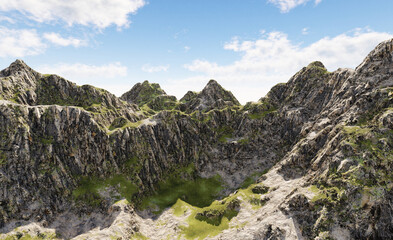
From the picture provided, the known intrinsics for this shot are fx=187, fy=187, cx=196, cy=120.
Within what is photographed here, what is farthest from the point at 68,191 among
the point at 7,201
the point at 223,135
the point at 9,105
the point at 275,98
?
the point at 275,98

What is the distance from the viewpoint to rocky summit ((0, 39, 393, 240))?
47.0 m

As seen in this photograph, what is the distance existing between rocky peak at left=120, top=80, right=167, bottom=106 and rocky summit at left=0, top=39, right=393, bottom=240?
57696mm

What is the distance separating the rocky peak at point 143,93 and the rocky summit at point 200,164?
57696 mm

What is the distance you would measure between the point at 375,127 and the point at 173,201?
237 ft

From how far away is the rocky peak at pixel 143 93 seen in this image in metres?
173

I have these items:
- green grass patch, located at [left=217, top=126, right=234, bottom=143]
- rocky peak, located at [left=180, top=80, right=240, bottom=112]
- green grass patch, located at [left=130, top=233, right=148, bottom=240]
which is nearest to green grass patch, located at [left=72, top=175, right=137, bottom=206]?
green grass patch, located at [left=130, top=233, right=148, bottom=240]

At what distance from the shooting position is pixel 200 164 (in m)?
97.4

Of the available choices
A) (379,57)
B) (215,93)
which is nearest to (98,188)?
(215,93)

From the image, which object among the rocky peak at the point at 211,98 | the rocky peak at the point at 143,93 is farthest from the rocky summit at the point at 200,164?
the rocky peak at the point at 143,93

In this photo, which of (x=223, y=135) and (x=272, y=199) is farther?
(x=223, y=135)

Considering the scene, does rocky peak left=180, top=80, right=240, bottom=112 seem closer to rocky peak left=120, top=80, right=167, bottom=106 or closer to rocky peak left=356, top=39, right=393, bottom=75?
rocky peak left=120, top=80, right=167, bottom=106

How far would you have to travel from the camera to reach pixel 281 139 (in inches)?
3900

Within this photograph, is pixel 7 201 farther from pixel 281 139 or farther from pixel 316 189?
pixel 281 139

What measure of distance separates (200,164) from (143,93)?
108 metres
